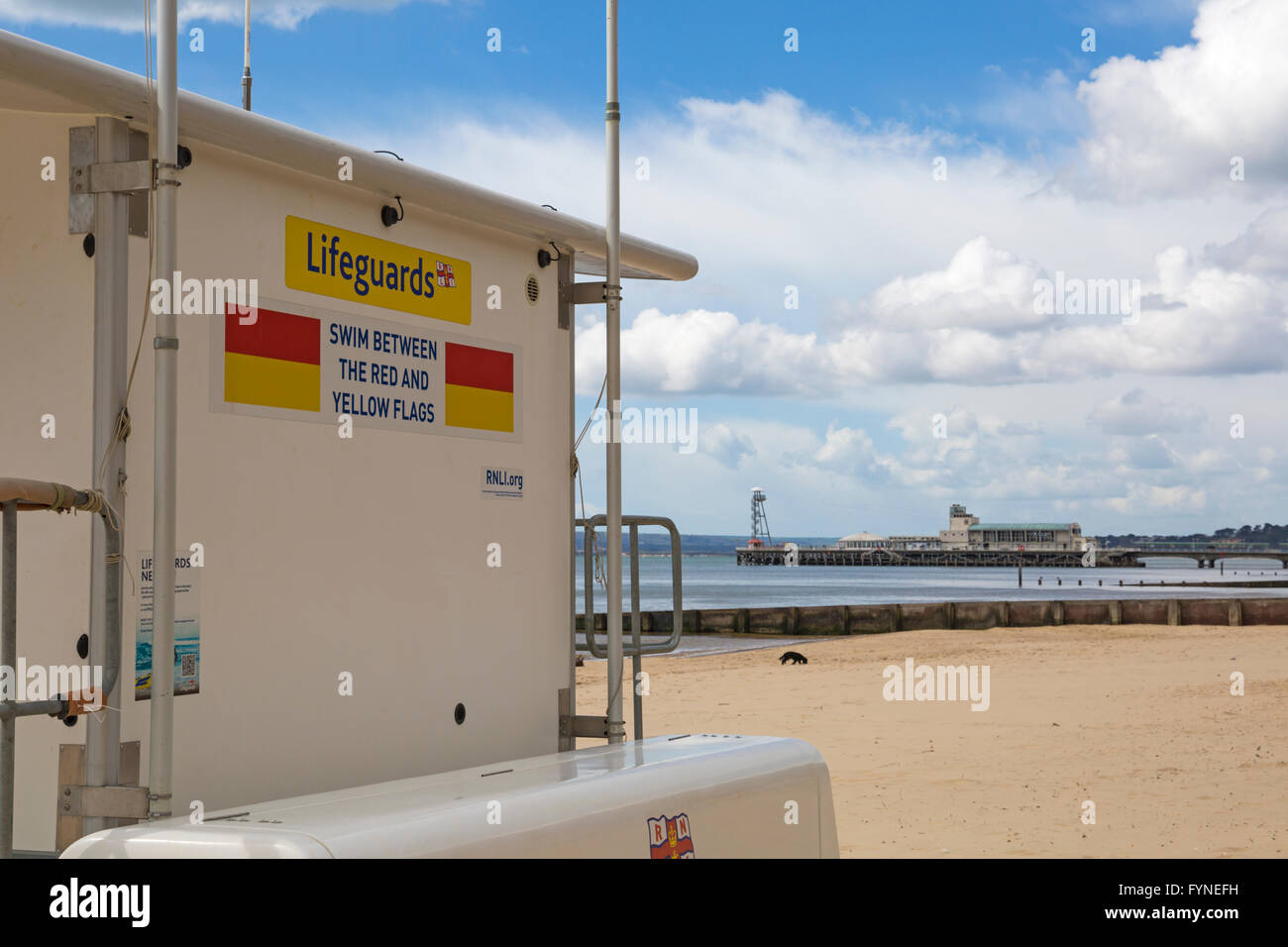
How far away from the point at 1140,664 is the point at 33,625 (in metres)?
20.0

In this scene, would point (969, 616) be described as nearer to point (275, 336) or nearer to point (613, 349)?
point (613, 349)

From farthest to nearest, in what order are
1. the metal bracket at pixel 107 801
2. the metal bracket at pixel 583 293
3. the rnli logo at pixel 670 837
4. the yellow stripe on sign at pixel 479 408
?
the metal bracket at pixel 583 293 < the yellow stripe on sign at pixel 479 408 < the rnli logo at pixel 670 837 < the metal bracket at pixel 107 801

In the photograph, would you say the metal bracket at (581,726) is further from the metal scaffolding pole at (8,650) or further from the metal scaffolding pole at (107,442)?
the metal scaffolding pole at (8,650)

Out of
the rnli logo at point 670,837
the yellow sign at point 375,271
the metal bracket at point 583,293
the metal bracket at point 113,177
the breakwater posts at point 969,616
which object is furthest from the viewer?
the breakwater posts at point 969,616

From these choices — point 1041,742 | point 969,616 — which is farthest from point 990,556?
point 1041,742

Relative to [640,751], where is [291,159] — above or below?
above

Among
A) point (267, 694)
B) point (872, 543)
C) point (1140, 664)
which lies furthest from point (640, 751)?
point (872, 543)

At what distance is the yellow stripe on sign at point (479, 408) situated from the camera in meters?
4.53

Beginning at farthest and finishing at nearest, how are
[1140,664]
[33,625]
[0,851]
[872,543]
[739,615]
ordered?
[872,543] < [739,615] < [1140,664] < [33,625] < [0,851]

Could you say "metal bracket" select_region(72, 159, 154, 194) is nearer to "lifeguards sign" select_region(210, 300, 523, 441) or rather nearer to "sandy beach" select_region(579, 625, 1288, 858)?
"lifeguards sign" select_region(210, 300, 523, 441)

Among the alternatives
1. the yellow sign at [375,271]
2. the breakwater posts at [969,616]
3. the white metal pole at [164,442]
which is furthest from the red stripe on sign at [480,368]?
the breakwater posts at [969,616]

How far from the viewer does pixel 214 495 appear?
3.66 metres

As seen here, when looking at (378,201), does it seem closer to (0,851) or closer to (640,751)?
(640,751)

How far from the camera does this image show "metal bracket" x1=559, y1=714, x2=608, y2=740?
16.5ft
